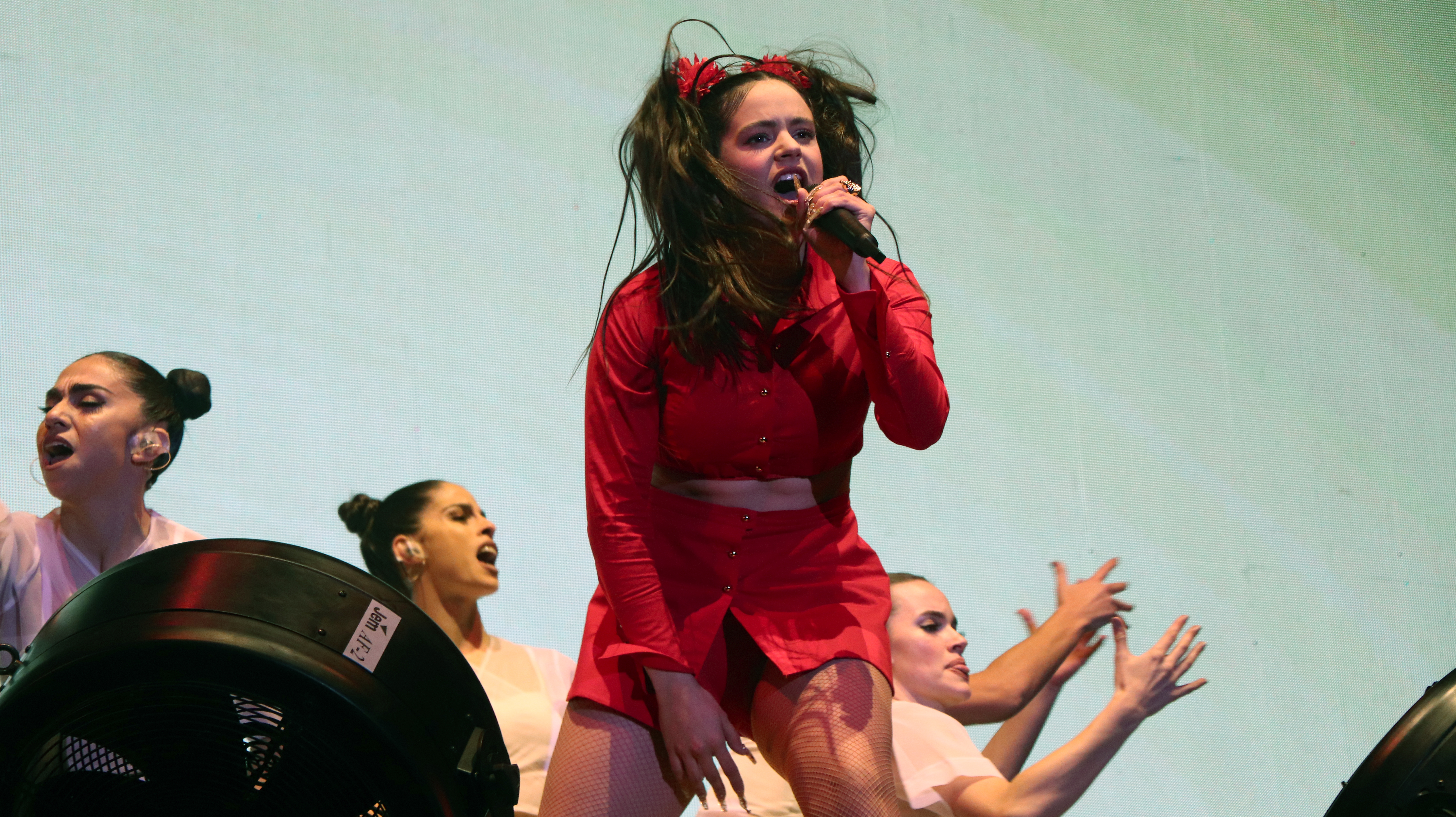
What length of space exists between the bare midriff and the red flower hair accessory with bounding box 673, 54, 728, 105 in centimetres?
43

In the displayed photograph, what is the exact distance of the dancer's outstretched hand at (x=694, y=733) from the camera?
3.94 ft

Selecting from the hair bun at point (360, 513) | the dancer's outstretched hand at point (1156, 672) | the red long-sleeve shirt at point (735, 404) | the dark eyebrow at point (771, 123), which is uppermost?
the dark eyebrow at point (771, 123)

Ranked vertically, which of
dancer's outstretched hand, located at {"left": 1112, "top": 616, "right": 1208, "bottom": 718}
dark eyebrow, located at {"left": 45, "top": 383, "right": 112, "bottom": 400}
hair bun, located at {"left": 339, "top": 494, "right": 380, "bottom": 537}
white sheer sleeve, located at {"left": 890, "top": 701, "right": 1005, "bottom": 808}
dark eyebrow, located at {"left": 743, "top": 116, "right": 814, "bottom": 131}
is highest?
dark eyebrow, located at {"left": 743, "top": 116, "right": 814, "bottom": 131}

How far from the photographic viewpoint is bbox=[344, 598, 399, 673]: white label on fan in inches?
39.6

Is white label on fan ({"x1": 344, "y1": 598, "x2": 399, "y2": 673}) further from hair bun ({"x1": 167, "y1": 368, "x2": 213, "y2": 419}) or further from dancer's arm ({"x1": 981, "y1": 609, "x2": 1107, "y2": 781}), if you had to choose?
dancer's arm ({"x1": 981, "y1": 609, "x2": 1107, "y2": 781})

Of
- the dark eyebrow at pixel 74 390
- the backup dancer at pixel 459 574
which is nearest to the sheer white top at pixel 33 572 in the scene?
the dark eyebrow at pixel 74 390

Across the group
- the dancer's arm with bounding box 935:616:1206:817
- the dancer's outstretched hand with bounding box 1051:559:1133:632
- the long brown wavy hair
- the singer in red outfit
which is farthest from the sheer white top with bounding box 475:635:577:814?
the long brown wavy hair

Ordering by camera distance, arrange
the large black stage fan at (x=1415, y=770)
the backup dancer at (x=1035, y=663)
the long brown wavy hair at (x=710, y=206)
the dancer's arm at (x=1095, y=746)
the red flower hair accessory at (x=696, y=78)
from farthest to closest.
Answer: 1. the backup dancer at (x=1035, y=663)
2. the dancer's arm at (x=1095, y=746)
3. the red flower hair accessory at (x=696, y=78)
4. the long brown wavy hair at (x=710, y=206)
5. the large black stage fan at (x=1415, y=770)

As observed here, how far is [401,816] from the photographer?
99cm

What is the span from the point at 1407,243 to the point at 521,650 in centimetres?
230

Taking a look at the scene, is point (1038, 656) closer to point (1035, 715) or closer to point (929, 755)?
point (1035, 715)

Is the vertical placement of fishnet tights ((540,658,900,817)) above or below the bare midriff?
below

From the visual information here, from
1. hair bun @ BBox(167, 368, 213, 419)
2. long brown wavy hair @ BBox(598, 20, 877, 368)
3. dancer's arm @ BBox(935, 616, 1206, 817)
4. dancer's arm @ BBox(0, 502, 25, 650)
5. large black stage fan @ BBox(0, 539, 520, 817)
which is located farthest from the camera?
hair bun @ BBox(167, 368, 213, 419)

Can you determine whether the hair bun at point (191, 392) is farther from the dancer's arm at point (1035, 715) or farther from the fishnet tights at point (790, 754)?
the dancer's arm at point (1035, 715)
